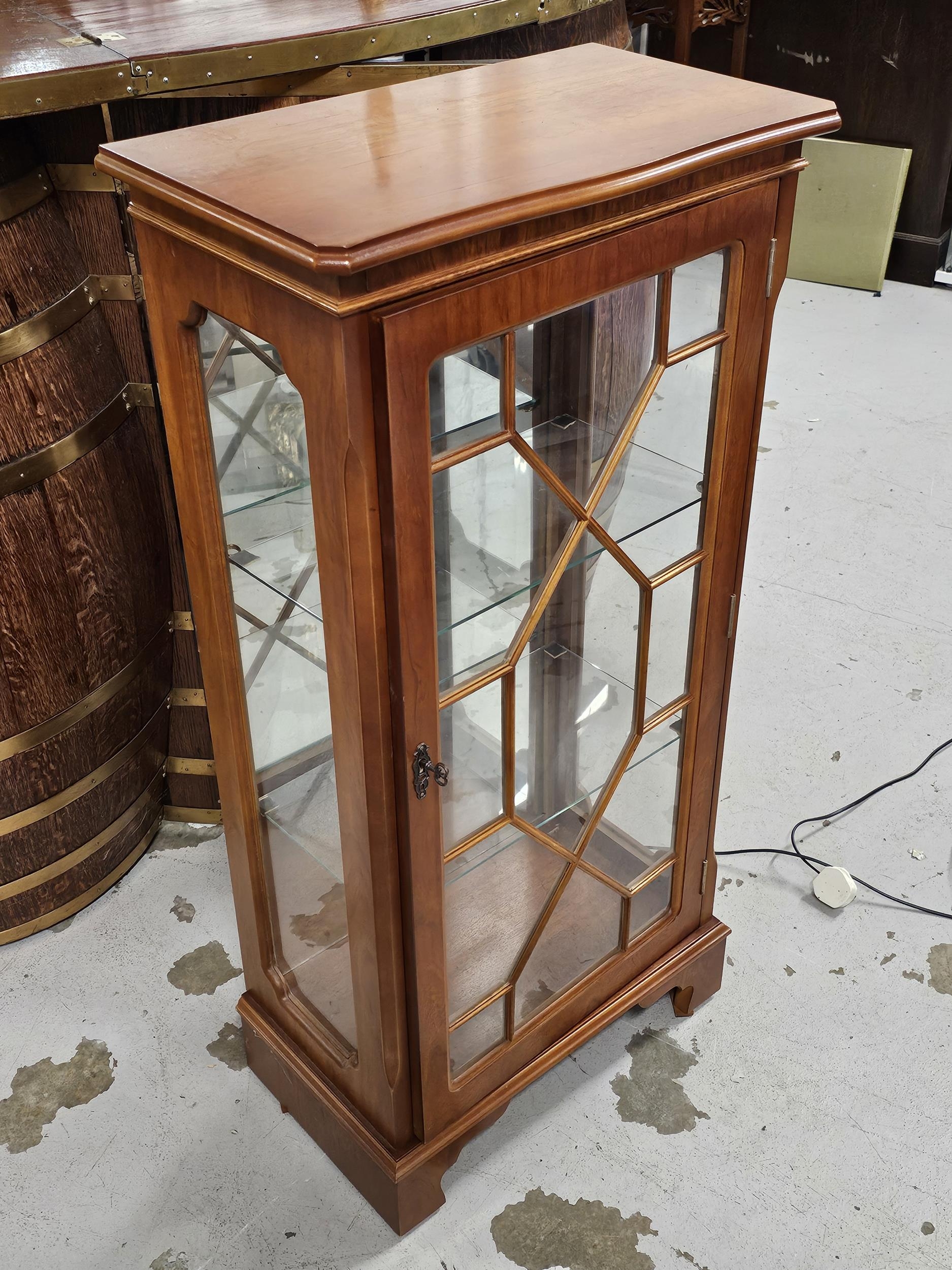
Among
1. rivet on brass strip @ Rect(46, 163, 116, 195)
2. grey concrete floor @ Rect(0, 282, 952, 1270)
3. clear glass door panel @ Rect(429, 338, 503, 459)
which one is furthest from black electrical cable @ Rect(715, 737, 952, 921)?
rivet on brass strip @ Rect(46, 163, 116, 195)

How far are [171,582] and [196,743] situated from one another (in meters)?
0.31

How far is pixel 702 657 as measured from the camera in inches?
61.2

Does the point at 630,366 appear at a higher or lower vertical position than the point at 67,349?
higher

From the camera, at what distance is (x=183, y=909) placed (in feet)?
6.89

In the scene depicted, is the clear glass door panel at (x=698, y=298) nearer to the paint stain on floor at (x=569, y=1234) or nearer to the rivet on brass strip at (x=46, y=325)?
the rivet on brass strip at (x=46, y=325)

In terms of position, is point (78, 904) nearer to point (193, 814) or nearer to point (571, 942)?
point (193, 814)

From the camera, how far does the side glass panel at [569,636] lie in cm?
123

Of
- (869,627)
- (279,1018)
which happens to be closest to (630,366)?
(279,1018)

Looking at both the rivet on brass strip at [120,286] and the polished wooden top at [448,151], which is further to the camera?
the rivet on brass strip at [120,286]

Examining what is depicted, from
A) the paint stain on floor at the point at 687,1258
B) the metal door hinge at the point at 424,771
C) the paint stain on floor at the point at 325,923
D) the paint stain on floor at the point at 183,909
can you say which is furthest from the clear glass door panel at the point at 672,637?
the paint stain on floor at the point at 183,909

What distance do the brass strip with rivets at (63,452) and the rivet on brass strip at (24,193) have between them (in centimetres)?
30

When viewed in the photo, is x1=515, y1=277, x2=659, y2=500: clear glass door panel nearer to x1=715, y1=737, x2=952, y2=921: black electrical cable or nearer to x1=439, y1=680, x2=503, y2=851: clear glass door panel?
x1=439, y1=680, x2=503, y2=851: clear glass door panel

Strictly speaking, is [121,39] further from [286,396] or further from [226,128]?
[286,396]

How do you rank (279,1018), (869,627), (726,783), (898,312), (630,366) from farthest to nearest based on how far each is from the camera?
(898,312) < (869,627) < (726,783) < (279,1018) < (630,366)
